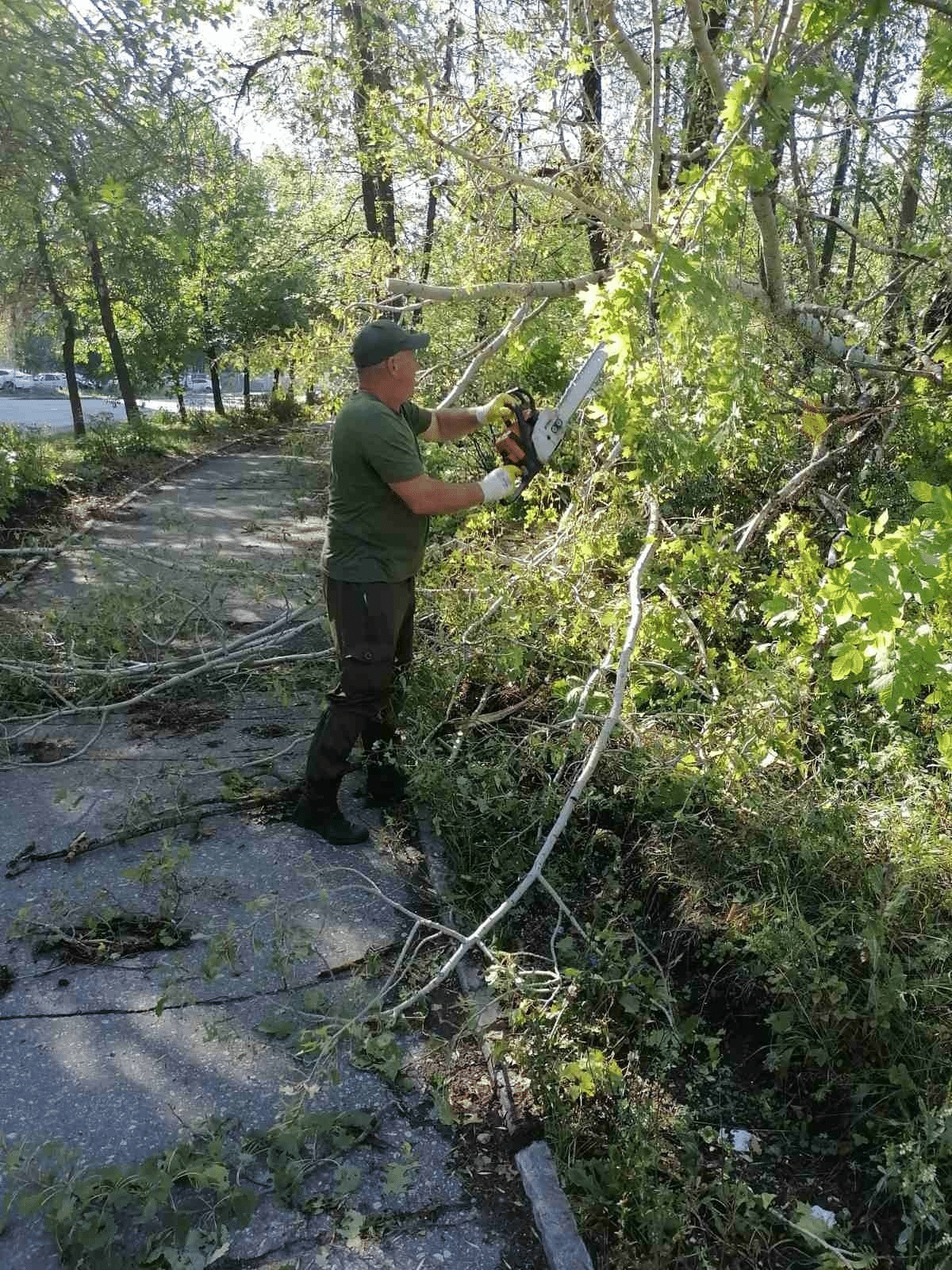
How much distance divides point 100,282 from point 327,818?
44.3ft

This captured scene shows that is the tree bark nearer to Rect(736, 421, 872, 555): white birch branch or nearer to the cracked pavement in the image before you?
Rect(736, 421, 872, 555): white birch branch

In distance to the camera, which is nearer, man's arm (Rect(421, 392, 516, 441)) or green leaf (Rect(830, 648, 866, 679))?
green leaf (Rect(830, 648, 866, 679))

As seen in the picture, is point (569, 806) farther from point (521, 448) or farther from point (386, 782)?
point (521, 448)

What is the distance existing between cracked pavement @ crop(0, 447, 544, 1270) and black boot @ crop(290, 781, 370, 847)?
0.06 m

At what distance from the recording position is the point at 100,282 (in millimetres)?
14508

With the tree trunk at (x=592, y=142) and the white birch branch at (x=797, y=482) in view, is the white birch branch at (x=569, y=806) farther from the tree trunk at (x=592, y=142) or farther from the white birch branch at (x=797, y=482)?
the tree trunk at (x=592, y=142)

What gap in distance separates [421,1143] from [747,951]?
111 cm

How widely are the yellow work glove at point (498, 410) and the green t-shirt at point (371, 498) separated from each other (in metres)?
0.44

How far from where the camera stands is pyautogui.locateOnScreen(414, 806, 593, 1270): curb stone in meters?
2.12

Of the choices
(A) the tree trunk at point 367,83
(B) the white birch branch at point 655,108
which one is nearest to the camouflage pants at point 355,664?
(B) the white birch branch at point 655,108

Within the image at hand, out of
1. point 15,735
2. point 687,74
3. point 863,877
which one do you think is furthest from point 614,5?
point 15,735

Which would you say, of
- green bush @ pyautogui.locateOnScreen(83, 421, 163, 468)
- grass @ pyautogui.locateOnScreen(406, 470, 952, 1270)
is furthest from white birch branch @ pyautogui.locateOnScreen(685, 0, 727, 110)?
green bush @ pyautogui.locateOnScreen(83, 421, 163, 468)

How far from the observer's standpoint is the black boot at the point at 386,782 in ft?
13.7

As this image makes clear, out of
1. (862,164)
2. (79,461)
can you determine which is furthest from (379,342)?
(79,461)
